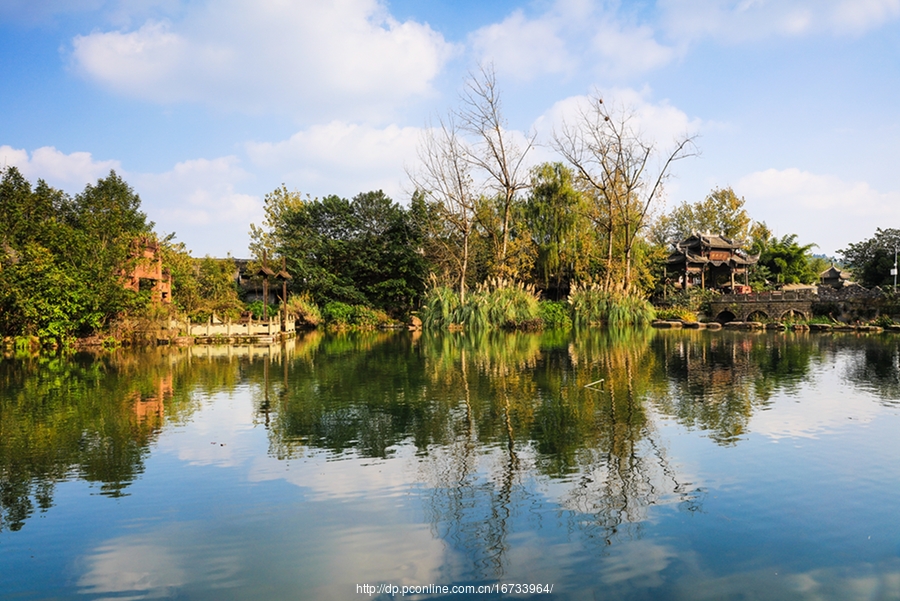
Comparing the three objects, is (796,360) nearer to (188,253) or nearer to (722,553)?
(722,553)

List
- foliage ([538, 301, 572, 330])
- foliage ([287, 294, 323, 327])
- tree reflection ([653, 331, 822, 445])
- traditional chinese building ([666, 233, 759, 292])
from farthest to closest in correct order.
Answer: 1. traditional chinese building ([666, 233, 759, 292])
2. foliage ([287, 294, 323, 327])
3. foliage ([538, 301, 572, 330])
4. tree reflection ([653, 331, 822, 445])

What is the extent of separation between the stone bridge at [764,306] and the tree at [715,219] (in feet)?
53.9

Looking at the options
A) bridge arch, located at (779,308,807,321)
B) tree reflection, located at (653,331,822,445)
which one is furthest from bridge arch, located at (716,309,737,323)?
tree reflection, located at (653,331,822,445)

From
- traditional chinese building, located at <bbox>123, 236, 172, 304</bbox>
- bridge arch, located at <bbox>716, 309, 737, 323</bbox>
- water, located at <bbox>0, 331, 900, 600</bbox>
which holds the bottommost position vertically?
water, located at <bbox>0, 331, 900, 600</bbox>

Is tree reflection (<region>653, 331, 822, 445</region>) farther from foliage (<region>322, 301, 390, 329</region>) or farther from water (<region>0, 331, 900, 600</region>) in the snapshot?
foliage (<region>322, 301, 390, 329</region>)

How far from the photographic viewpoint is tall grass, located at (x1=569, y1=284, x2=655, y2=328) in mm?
34344

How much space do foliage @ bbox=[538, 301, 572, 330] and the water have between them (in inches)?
861

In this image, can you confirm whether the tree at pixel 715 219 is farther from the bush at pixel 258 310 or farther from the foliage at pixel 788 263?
the bush at pixel 258 310

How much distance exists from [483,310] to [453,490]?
26093 mm

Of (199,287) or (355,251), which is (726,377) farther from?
(355,251)

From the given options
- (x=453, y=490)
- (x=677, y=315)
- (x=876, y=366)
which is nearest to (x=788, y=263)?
(x=677, y=315)

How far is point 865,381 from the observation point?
13109mm

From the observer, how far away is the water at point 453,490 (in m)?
4.35

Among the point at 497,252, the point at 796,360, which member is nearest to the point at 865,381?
the point at 796,360
